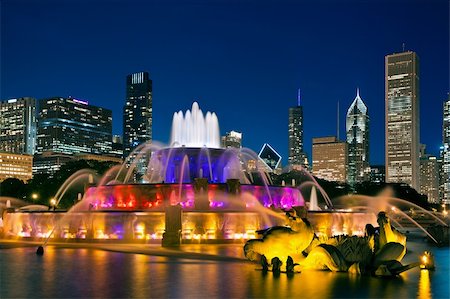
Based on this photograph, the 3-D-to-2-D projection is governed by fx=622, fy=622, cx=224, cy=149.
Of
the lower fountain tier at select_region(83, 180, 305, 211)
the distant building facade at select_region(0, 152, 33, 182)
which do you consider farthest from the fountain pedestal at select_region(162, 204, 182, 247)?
the distant building facade at select_region(0, 152, 33, 182)

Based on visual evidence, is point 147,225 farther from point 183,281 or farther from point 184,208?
point 183,281

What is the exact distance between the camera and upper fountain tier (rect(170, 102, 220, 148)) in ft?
179

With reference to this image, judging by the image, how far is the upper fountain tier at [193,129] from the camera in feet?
179

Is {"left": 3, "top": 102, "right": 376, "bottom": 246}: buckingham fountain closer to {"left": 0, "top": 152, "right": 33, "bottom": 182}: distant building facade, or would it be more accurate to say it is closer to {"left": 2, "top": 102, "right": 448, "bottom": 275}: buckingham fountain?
{"left": 2, "top": 102, "right": 448, "bottom": 275}: buckingham fountain

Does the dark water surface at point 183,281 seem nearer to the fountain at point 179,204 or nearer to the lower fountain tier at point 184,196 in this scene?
the fountain at point 179,204

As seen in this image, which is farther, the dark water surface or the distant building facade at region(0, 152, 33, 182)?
the distant building facade at region(0, 152, 33, 182)

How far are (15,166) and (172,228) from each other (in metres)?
160

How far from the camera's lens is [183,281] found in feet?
56.7

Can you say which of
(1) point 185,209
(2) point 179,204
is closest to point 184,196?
(1) point 185,209

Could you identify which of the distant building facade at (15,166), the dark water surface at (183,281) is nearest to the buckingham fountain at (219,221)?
the dark water surface at (183,281)

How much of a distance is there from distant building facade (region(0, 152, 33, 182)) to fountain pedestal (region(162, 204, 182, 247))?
154 meters

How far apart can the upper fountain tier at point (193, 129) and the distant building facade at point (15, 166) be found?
131718mm

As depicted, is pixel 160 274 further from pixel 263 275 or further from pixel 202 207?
pixel 202 207

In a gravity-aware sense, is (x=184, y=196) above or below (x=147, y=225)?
above
